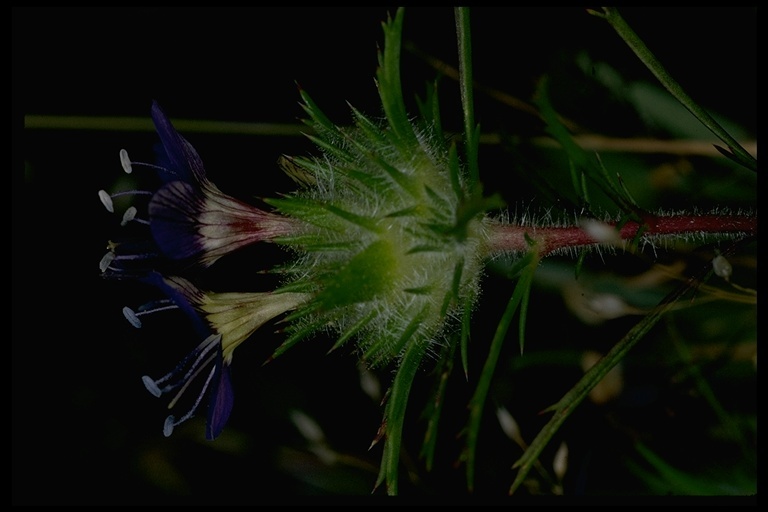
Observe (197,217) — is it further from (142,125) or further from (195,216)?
(142,125)

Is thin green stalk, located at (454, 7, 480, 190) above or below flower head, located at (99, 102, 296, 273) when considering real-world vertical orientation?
above

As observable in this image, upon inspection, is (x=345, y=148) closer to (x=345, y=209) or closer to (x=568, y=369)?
(x=345, y=209)

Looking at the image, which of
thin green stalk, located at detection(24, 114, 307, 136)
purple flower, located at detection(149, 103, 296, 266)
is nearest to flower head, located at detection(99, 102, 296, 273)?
purple flower, located at detection(149, 103, 296, 266)

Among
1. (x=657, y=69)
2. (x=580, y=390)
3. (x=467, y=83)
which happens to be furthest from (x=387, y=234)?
(x=657, y=69)

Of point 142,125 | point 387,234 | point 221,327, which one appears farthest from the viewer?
point 142,125

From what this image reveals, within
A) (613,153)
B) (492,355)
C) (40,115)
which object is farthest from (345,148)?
(40,115)

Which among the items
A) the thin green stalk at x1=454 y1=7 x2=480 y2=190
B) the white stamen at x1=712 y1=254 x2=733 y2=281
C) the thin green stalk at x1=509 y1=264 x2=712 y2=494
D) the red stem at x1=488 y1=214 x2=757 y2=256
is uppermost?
the thin green stalk at x1=454 y1=7 x2=480 y2=190

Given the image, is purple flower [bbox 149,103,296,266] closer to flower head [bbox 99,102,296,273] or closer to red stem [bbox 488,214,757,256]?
flower head [bbox 99,102,296,273]

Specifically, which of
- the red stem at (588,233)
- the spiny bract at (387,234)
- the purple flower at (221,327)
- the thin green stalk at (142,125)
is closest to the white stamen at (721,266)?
the red stem at (588,233)
